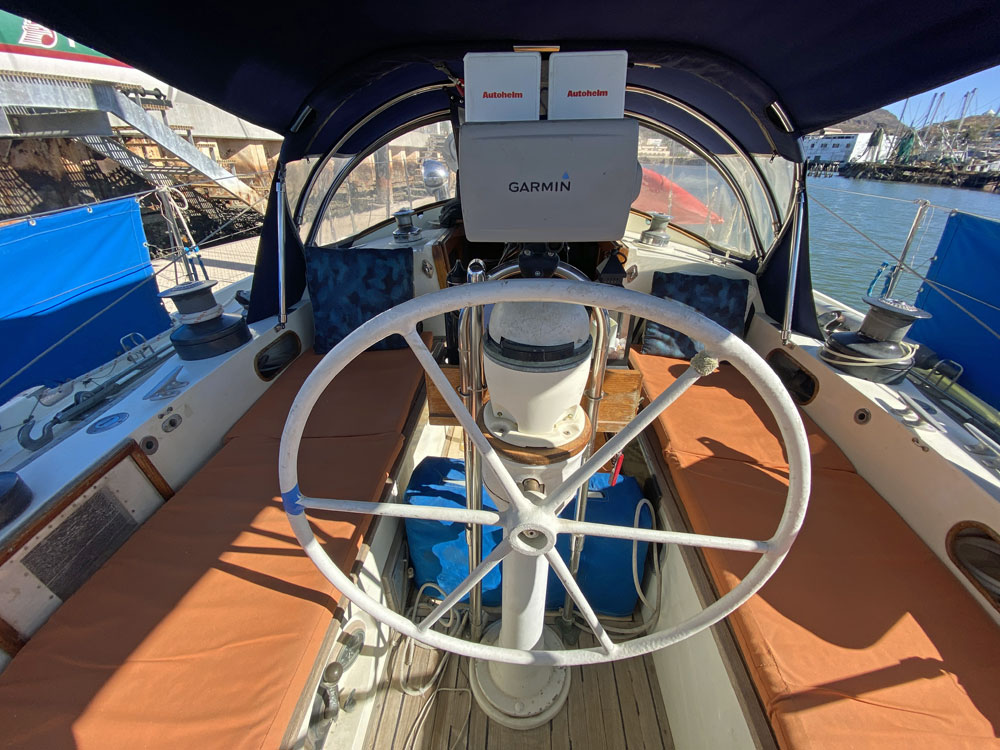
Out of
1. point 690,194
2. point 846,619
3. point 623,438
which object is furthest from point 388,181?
point 846,619

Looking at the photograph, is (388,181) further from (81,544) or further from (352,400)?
(81,544)

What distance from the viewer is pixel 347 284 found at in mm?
2826

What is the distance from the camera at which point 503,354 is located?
87 cm

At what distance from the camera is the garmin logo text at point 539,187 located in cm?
75

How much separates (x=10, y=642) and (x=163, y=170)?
519 inches

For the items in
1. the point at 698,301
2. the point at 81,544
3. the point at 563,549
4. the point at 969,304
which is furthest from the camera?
the point at 969,304

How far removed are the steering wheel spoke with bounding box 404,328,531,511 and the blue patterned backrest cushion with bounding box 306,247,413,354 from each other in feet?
7.32

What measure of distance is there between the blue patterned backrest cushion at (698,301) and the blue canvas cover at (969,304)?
124cm

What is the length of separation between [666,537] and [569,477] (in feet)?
0.69

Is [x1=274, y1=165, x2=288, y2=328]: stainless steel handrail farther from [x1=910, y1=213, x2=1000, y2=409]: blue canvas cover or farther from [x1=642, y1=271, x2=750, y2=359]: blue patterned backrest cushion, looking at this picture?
[x1=910, y1=213, x2=1000, y2=409]: blue canvas cover

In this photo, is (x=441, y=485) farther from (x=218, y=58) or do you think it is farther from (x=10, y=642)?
(x=218, y=58)

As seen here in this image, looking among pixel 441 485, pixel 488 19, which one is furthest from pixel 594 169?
pixel 441 485

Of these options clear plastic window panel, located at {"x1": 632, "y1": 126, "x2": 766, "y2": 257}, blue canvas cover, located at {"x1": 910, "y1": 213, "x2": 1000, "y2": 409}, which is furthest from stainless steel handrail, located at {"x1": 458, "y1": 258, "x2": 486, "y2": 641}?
blue canvas cover, located at {"x1": 910, "y1": 213, "x2": 1000, "y2": 409}

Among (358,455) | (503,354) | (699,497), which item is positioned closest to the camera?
(503,354)
